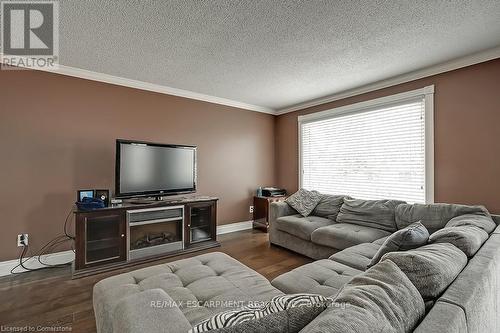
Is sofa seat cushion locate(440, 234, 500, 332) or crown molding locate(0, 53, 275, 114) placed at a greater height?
crown molding locate(0, 53, 275, 114)

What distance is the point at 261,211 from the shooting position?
4594 mm

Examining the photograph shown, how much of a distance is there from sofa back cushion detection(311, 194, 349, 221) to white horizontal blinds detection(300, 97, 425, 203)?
0.51 m

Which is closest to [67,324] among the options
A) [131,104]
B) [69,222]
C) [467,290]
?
[69,222]

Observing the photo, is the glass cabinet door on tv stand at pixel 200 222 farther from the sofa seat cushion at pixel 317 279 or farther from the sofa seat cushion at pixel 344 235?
the sofa seat cushion at pixel 317 279

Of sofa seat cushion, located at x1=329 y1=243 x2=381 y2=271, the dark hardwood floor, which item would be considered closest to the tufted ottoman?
the dark hardwood floor

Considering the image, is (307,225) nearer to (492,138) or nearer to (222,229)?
(222,229)

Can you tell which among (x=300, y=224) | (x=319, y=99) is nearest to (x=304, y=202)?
(x=300, y=224)

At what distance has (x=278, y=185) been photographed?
5172 mm

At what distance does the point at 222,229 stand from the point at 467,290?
3732 millimetres

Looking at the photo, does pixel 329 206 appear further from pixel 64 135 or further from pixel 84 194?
pixel 64 135

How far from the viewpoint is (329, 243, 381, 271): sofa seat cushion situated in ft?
6.25

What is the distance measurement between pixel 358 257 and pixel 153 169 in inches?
106

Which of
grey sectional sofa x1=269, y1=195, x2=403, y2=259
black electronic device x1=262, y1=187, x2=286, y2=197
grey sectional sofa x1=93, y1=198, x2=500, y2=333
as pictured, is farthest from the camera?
black electronic device x1=262, y1=187, x2=286, y2=197

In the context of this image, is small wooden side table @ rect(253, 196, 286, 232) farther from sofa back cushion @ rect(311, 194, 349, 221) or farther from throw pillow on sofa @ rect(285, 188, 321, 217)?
sofa back cushion @ rect(311, 194, 349, 221)
